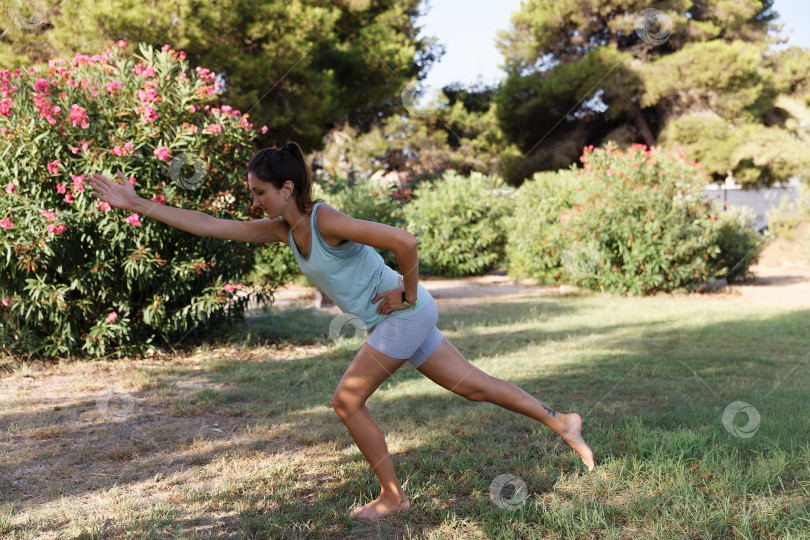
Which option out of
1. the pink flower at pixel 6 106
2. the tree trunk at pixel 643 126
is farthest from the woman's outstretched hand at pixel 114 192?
the tree trunk at pixel 643 126

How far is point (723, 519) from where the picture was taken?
9.48ft

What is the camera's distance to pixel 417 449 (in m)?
3.93

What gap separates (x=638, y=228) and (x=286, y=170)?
9.04 metres

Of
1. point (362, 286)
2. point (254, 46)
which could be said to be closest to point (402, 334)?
point (362, 286)

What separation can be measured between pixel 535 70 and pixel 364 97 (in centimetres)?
701

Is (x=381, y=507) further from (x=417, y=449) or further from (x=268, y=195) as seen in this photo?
(x=268, y=195)

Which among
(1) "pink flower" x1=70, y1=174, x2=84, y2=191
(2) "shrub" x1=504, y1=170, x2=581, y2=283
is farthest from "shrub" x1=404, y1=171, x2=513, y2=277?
(1) "pink flower" x1=70, y1=174, x2=84, y2=191

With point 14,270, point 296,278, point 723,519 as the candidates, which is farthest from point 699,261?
point 14,270

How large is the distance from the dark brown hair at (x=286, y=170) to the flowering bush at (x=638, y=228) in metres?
8.85

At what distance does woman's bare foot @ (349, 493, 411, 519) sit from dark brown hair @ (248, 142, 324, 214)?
52.5 inches

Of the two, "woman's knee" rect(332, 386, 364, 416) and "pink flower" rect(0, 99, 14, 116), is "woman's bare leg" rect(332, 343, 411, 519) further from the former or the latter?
"pink flower" rect(0, 99, 14, 116)

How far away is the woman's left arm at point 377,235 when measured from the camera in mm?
2727

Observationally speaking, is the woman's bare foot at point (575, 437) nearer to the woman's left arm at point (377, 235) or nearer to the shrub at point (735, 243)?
the woman's left arm at point (377, 235)

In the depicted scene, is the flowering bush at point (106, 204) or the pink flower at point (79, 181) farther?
the flowering bush at point (106, 204)
